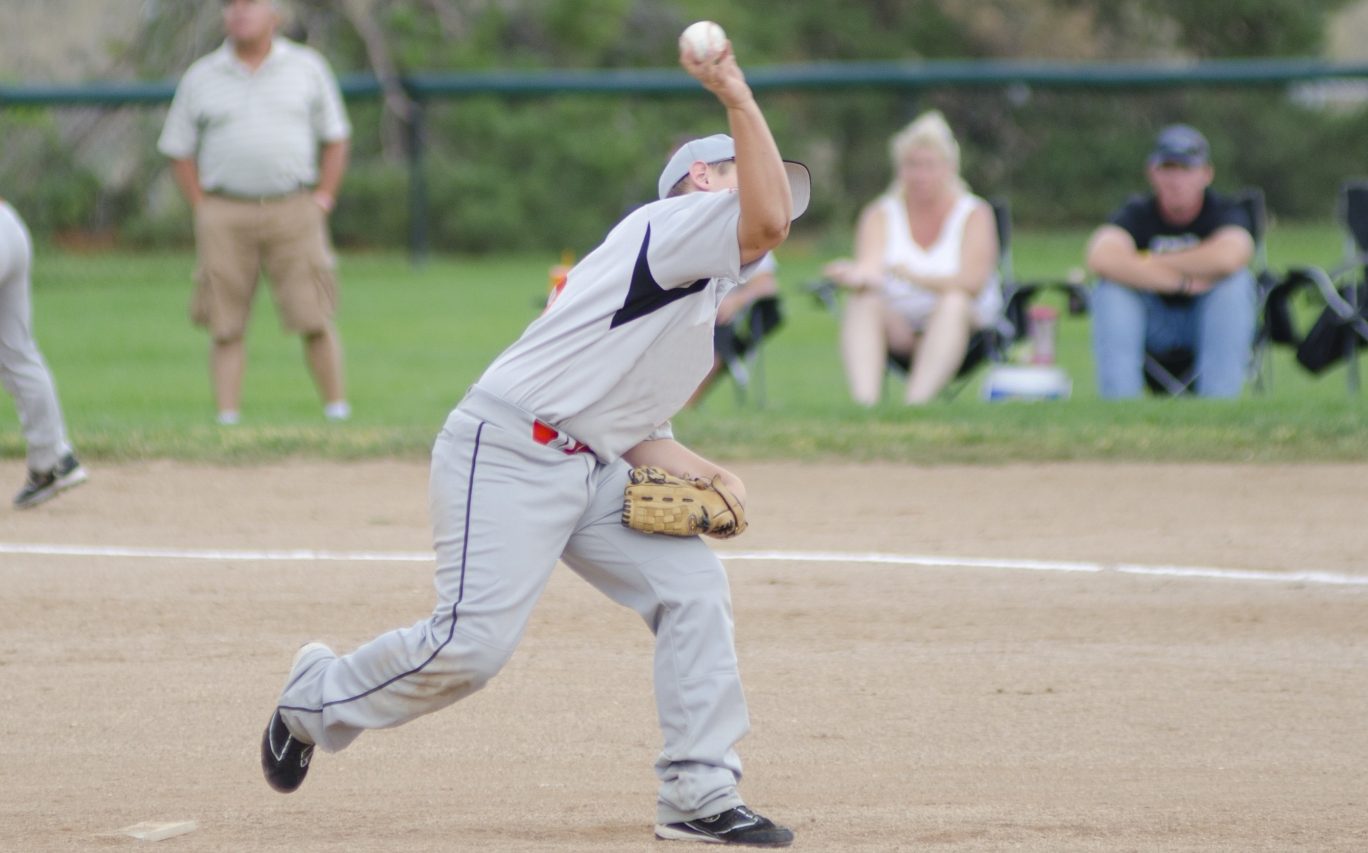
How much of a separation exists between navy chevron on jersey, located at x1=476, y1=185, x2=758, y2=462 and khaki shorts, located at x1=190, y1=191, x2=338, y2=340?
5.63 meters

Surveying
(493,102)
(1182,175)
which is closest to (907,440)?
(1182,175)

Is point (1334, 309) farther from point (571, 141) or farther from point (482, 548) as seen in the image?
point (571, 141)

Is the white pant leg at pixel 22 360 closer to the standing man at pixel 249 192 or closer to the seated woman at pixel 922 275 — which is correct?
the standing man at pixel 249 192

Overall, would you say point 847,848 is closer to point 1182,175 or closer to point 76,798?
point 76,798

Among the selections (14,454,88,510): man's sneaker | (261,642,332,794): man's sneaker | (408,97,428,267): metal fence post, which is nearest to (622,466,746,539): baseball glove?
(261,642,332,794): man's sneaker

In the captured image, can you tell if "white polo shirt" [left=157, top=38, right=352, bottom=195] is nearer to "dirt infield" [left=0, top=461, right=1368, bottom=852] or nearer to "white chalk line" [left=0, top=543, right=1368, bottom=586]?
"dirt infield" [left=0, top=461, right=1368, bottom=852]

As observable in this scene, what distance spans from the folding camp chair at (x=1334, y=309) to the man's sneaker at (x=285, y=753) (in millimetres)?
6601

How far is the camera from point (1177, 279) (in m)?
9.20

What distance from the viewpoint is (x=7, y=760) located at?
4.62 meters

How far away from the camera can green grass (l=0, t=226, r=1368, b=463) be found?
8.55 meters

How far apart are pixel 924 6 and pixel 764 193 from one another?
25124 mm

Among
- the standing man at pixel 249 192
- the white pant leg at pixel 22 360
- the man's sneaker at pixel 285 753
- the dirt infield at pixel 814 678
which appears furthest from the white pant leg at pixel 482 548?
the standing man at pixel 249 192

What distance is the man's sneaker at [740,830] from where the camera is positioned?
13.0 feet

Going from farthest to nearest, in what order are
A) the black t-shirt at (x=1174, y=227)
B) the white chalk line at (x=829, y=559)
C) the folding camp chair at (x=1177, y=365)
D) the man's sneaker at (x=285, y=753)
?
the folding camp chair at (x=1177, y=365) → the black t-shirt at (x=1174, y=227) → the white chalk line at (x=829, y=559) → the man's sneaker at (x=285, y=753)
